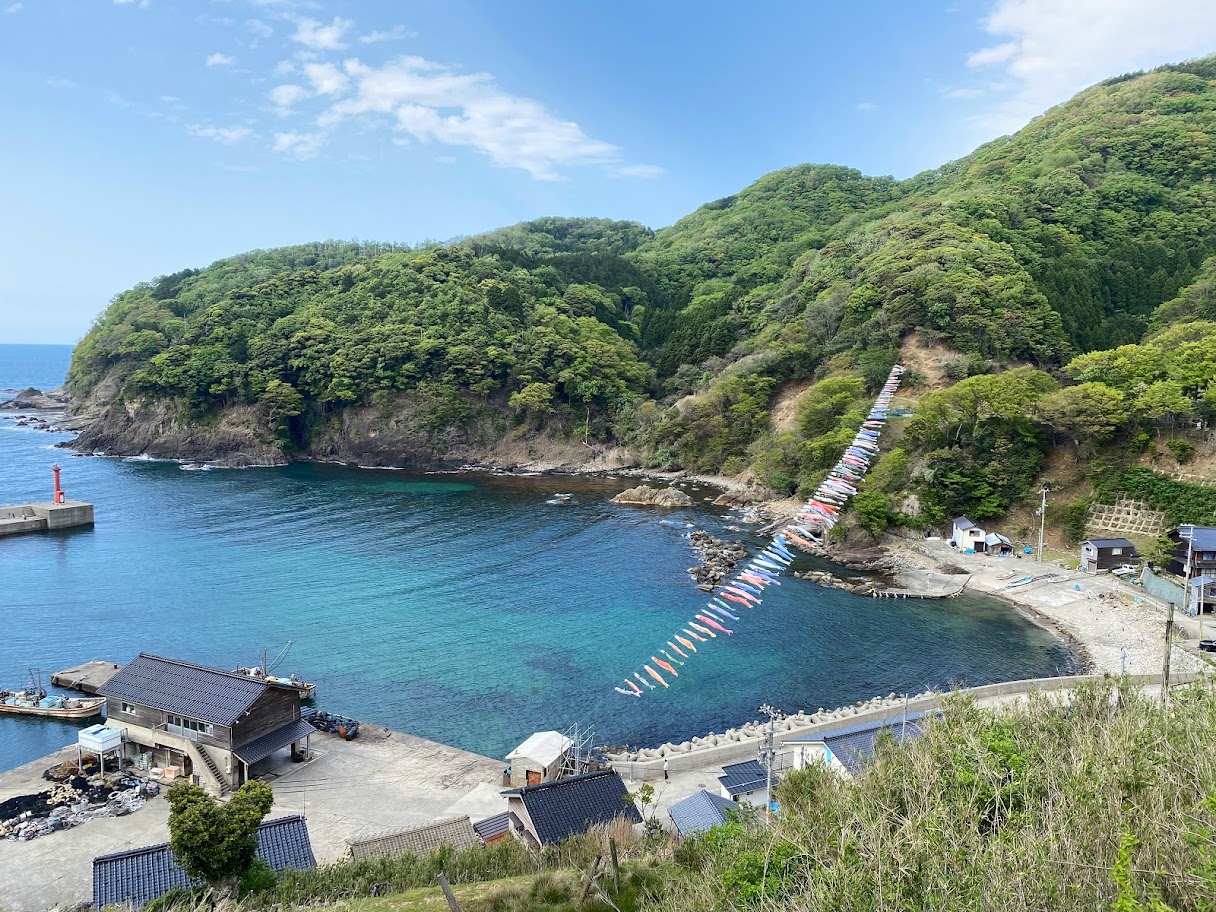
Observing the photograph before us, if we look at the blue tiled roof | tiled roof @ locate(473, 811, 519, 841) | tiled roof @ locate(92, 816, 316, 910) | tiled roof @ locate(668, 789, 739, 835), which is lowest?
tiled roof @ locate(473, 811, 519, 841)

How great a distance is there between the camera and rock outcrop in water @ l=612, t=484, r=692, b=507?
63.8 m

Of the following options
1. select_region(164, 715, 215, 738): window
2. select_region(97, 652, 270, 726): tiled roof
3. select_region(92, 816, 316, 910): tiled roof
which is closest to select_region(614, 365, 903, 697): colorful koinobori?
select_region(97, 652, 270, 726): tiled roof

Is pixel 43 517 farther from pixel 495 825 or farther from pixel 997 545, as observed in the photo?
pixel 997 545

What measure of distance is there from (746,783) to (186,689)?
16459 mm

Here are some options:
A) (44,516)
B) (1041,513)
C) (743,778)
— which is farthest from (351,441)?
(743,778)

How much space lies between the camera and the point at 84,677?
3066cm

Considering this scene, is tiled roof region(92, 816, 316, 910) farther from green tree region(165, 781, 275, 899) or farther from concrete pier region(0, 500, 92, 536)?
concrete pier region(0, 500, 92, 536)

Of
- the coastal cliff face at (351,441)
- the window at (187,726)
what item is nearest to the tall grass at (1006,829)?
the window at (187,726)

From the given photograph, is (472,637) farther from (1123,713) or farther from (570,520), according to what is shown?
(1123,713)

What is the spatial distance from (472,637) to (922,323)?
156ft

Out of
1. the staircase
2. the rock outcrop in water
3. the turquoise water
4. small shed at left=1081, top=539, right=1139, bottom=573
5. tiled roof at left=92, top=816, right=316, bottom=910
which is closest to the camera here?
tiled roof at left=92, top=816, right=316, bottom=910

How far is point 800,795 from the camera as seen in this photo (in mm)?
15586

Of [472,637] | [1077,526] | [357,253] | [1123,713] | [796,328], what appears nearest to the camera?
[1123,713]

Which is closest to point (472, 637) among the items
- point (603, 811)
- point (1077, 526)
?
point (603, 811)
